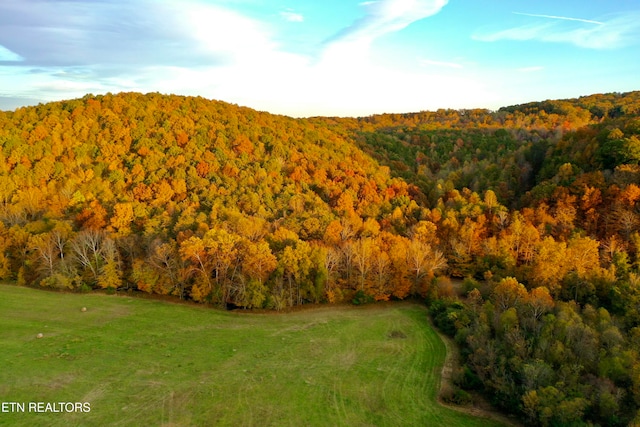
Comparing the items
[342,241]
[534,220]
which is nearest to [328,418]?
[342,241]

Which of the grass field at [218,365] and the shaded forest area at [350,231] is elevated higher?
the shaded forest area at [350,231]

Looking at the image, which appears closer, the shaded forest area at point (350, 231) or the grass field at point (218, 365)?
the grass field at point (218, 365)

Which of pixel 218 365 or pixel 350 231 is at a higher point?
pixel 350 231

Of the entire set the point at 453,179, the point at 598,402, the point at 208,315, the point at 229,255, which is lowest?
the point at 208,315

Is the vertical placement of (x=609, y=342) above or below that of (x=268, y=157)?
below

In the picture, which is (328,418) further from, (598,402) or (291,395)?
(598,402)
